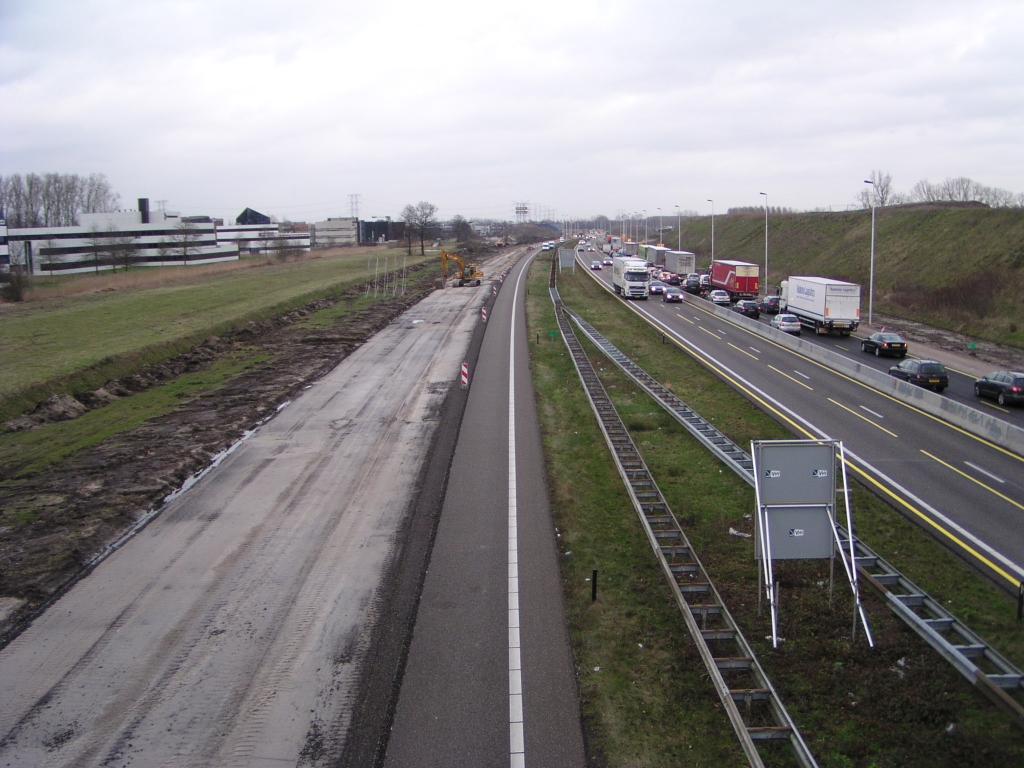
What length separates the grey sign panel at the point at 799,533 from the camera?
1277cm

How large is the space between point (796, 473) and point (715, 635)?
2.94m

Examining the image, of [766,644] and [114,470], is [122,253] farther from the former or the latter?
[766,644]

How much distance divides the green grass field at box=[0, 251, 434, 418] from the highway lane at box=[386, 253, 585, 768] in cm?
2051

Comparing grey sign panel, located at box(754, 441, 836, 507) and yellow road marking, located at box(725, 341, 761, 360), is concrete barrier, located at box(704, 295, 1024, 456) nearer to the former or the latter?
yellow road marking, located at box(725, 341, 761, 360)

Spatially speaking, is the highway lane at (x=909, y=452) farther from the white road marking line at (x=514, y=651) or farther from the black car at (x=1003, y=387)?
the white road marking line at (x=514, y=651)

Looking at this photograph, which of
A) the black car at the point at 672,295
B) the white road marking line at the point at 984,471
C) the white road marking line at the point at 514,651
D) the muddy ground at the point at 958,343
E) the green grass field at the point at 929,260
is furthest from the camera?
the black car at the point at 672,295

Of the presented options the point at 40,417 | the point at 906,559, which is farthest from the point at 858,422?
the point at 40,417

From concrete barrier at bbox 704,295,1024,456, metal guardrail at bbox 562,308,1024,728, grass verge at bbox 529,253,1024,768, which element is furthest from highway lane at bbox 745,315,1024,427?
metal guardrail at bbox 562,308,1024,728

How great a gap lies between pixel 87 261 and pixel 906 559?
111914mm

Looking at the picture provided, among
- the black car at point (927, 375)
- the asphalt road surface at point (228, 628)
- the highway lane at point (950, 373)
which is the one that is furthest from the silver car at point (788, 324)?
the asphalt road surface at point (228, 628)

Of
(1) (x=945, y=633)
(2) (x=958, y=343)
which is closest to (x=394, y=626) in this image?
(1) (x=945, y=633)

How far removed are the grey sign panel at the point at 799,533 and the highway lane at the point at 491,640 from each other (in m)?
3.81

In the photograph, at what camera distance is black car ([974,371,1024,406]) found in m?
30.2

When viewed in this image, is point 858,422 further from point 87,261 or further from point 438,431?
point 87,261
